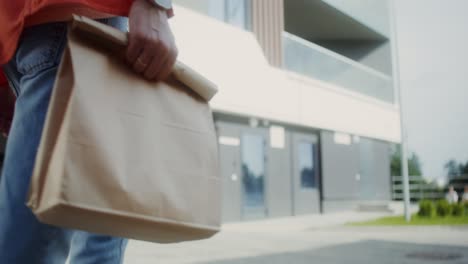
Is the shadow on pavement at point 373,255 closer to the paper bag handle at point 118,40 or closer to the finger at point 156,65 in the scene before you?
the paper bag handle at point 118,40

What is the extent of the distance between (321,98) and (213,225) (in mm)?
11604

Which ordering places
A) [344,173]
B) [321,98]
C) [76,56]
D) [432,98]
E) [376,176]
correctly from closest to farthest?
[76,56] < [432,98] < [321,98] < [344,173] < [376,176]

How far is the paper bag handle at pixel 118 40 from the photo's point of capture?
80 centimetres

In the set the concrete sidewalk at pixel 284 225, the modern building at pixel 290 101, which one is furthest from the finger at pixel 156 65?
the modern building at pixel 290 101

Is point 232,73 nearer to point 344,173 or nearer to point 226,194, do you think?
point 226,194

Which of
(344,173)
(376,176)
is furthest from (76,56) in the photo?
(376,176)

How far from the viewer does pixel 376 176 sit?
1579 cm

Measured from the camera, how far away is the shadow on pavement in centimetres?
382

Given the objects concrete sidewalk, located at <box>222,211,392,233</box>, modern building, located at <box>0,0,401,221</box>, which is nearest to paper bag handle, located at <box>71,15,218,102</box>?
concrete sidewalk, located at <box>222,211,392,233</box>

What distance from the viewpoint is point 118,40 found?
33.3 inches

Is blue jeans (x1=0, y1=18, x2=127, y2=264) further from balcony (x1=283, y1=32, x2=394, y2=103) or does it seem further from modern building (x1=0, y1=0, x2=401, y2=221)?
balcony (x1=283, y1=32, x2=394, y2=103)

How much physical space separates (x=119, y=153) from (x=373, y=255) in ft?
12.3

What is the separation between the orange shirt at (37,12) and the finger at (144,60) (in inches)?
4.5

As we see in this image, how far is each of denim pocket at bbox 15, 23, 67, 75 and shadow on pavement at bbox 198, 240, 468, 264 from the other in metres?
3.06
